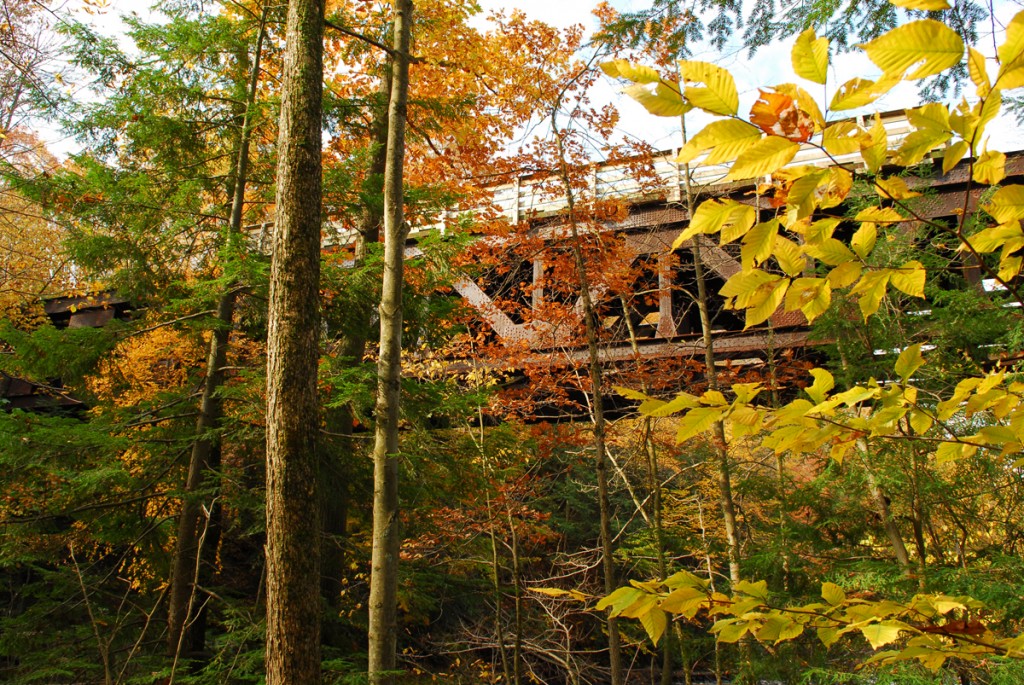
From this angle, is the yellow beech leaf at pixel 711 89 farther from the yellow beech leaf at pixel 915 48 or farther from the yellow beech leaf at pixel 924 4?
the yellow beech leaf at pixel 924 4

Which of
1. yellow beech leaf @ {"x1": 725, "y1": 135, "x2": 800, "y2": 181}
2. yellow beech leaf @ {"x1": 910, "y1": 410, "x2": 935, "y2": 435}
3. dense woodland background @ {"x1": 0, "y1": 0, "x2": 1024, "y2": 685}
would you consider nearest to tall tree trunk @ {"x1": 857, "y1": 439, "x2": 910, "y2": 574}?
dense woodland background @ {"x1": 0, "y1": 0, "x2": 1024, "y2": 685}

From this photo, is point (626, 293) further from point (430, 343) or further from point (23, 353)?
point (23, 353)

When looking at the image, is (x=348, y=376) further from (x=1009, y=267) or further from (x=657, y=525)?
(x=1009, y=267)

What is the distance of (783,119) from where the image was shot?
3.84ft

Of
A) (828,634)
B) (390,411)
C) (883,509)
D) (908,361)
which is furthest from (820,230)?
(883,509)

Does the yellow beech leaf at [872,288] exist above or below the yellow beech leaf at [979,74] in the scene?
below

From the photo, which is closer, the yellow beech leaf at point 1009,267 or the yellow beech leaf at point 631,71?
the yellow beech leaf at point 631,71

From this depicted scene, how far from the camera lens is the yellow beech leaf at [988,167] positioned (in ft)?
4.32

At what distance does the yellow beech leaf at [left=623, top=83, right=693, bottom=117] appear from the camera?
44.8 inches

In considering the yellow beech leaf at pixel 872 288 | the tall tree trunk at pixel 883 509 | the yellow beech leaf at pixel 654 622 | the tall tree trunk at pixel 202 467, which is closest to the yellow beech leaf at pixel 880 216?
the yellow beech leaf at pixel 872 288

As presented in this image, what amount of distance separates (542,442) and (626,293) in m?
2.33

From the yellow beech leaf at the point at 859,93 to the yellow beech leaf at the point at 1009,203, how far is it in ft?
1.41

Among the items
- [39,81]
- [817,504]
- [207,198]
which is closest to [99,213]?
[39,81]

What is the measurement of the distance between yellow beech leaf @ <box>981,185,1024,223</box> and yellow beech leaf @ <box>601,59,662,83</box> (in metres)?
0.75
